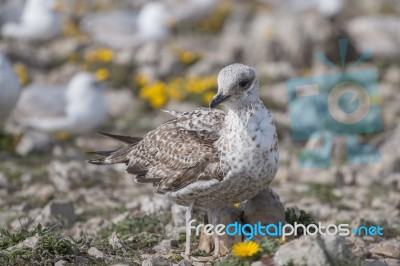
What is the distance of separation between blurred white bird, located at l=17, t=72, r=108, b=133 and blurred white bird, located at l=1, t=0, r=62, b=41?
471 centimetres

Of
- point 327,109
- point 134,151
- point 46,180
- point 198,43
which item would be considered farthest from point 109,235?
point 198,43

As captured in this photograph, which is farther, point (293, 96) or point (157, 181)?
point (293, 96)

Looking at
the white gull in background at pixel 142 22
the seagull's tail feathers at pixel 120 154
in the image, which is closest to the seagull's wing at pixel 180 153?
the seagull's tail feathers at pixel 120 154

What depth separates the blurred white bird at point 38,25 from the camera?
60.7ft

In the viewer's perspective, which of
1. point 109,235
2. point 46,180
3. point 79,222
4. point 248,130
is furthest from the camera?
point 46,180

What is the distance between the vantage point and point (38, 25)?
60.9ft

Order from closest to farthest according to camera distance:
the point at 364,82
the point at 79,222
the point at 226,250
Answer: the point at 226,250 < the point at 79,222 < the point at 364,82

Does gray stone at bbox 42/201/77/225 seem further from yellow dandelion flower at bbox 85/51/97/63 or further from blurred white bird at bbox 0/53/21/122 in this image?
yellow dandelion flower at bbox 85/51/97/63

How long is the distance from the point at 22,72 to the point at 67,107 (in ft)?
9.32

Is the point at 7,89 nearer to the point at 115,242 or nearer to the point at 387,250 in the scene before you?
the point at 115,242

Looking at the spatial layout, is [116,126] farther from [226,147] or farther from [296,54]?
[226,147]

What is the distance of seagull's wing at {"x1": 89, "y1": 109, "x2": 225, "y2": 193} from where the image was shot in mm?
6668

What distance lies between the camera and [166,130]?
23.8 feet

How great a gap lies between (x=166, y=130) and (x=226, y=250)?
1242 millimetres
